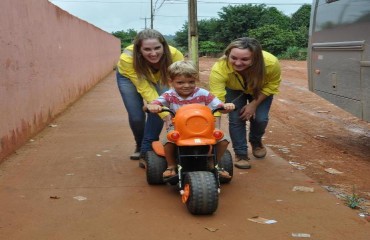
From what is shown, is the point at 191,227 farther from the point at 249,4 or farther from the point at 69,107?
the point at 249,4

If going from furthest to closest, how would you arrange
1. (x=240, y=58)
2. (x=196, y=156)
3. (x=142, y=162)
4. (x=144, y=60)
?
(x=142, y=162) < (x=144, y=60) < (x=240, y=58) < (x=196, y=156)

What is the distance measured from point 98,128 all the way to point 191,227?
15.8 feet

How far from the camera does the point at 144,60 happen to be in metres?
5.10

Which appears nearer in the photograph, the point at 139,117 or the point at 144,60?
the point at 144,60

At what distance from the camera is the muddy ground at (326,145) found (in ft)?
16.6

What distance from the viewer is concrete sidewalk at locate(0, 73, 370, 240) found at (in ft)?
11.9

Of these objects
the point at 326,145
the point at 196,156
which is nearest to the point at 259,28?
the point at 326,145

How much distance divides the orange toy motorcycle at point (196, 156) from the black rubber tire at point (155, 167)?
20 cm

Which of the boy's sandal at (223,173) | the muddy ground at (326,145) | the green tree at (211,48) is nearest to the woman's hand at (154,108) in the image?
the boy's sandal at (223,173)

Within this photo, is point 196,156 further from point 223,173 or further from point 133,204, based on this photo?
point 133,204

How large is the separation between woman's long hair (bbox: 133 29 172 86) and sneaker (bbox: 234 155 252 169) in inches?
49.6

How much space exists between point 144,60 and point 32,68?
9.19 feet

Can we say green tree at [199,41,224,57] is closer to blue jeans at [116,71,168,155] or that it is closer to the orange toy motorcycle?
blue jeans at [116,71,168,155]

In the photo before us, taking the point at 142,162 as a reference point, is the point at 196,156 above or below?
above
